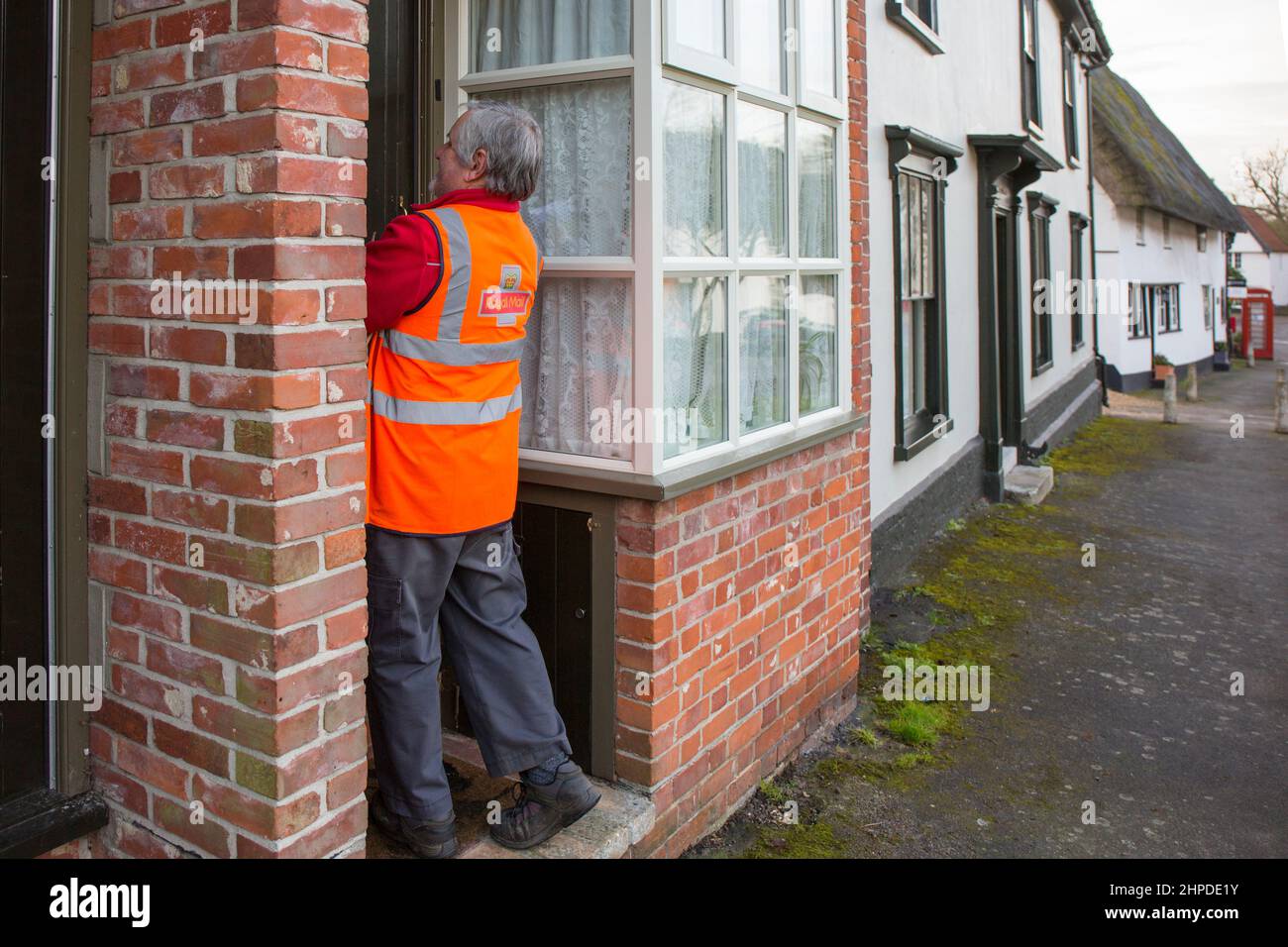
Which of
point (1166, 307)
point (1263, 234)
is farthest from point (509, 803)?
point (1263, 234)

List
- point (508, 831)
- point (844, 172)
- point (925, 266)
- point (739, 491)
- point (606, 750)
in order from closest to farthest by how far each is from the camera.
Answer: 1. point (508, 831)
2. point (606, 750)
3. point (739, 491)
4. point (844, 172)
5. point (925, 266)

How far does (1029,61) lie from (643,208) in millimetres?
12181

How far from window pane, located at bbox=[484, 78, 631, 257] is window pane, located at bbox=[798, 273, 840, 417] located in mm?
1343

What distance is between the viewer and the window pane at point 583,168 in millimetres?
3686

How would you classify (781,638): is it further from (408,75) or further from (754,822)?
(408,75)

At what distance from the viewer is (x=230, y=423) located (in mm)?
2586

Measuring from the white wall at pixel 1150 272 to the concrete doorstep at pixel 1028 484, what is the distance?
10747 millimetres

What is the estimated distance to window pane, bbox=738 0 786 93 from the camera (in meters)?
4.21

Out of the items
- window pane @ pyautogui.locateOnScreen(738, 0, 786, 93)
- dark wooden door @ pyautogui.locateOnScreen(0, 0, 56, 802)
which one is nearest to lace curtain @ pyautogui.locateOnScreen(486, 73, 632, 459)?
window pane @ pyautogui.locateOnScreen(738, 0, 786, 93)

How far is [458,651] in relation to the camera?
11.2 ft

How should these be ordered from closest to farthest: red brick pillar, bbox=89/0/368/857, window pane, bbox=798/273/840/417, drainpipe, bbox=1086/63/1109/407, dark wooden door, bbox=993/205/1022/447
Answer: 1. red brick pillar, bbox=89/0/368/857
2. window pane, bbox=798/273/840/417
3. dark wooden door, bbox=993/205/1022/447
4. drainpipe, bbox=1086/63/1109/407

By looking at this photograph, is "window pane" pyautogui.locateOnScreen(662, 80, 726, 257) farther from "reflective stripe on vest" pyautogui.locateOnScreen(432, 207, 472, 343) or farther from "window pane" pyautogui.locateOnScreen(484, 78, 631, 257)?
"reflective stripe on vest" pyautogui.locateOnScreen(432, 207, 472, 343)

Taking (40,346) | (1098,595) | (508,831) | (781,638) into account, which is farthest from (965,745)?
(40,346)

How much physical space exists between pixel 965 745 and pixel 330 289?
3768 millimetres
